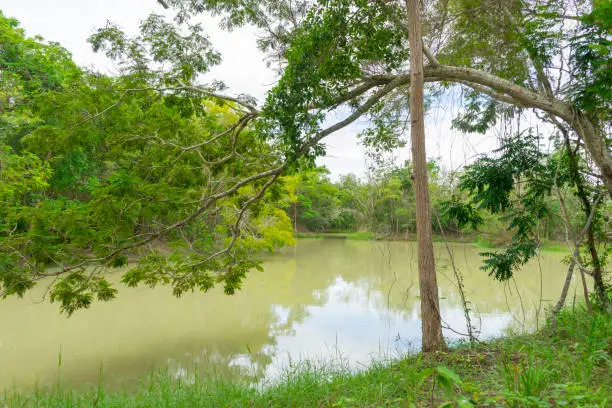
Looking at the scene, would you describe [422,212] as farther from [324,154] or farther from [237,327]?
[237,327]

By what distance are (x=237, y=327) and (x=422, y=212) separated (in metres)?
4.37

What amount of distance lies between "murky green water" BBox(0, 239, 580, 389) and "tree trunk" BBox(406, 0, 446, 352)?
24 centimetres

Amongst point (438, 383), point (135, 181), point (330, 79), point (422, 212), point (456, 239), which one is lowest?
point (438, 383)

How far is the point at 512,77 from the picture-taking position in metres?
5.39

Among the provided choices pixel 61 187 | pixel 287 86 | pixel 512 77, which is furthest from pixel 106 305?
pixel 512 77

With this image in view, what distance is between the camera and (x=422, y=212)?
3615 mm

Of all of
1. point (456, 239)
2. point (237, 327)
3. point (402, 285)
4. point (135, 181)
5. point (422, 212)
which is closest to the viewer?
point (422, 212)

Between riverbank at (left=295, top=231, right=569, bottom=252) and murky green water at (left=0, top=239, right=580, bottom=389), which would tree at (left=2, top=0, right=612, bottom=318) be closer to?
murky green water at (left=0, top=239, right=580, bottom=389)

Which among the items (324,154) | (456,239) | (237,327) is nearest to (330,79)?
(324,154)

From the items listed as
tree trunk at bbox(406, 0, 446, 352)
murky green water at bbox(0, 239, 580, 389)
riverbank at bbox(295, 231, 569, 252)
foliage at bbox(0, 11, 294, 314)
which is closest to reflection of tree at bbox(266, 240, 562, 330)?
murky green water at bbox(0, 239, 580, 389)

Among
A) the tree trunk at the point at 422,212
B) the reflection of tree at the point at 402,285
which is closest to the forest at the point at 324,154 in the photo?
the tree trunk at the point at 422,212

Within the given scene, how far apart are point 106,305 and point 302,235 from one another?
67.4 feet

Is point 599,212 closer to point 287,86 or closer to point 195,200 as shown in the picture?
point 287,86

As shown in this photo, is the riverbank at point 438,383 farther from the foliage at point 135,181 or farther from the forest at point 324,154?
the foliage at point 135,181
